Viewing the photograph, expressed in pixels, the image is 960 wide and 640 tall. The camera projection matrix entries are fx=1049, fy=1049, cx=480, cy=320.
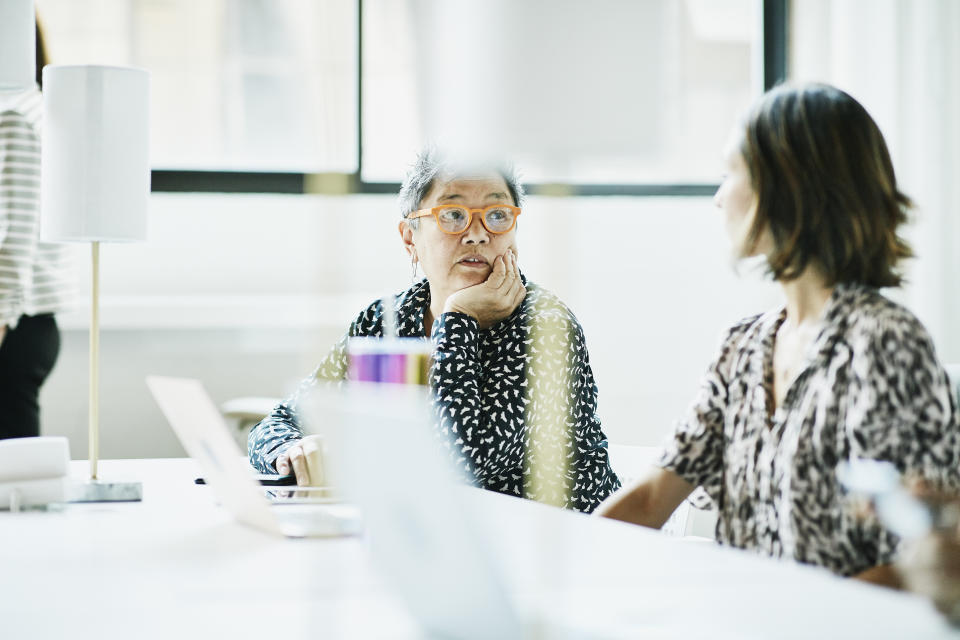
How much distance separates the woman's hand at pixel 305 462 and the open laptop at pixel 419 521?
2.49ft

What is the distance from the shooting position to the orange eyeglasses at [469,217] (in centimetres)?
176

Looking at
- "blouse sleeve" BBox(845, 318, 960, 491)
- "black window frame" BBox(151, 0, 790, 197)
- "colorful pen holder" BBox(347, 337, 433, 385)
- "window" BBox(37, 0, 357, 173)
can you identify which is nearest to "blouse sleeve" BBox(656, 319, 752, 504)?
"blouse sleeve" BBox(845, 318, 960, 491)

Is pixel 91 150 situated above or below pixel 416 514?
above

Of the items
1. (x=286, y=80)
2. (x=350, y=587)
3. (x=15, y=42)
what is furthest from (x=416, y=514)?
(x=286, y=80)

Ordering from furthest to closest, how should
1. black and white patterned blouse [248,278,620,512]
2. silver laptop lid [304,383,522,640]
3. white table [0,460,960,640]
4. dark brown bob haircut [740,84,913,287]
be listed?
1. black and white patterned blouse [248,278,620,512]
2. dark brown bob haircut [740,84,913,287]
3. white table [0,460,960,640]
4. silver laptop lid [304,383,522,640]

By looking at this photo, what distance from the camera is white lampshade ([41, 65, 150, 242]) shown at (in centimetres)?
154

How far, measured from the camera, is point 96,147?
1.55 m

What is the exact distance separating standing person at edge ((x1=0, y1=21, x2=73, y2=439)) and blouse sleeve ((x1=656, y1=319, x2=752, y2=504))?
139cm

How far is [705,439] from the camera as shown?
4.27ft

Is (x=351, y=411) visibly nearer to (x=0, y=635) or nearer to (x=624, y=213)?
(x=0, y=635)

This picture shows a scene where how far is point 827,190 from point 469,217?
28.5 inches

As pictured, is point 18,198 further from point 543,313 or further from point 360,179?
point 360,179

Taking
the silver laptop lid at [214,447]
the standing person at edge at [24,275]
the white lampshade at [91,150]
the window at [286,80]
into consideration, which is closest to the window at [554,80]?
the silver laptop lid at [214,447]

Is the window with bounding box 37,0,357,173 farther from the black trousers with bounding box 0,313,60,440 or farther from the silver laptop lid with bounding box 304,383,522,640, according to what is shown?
the silver laptop lid with bounding box 304,383,522,640
